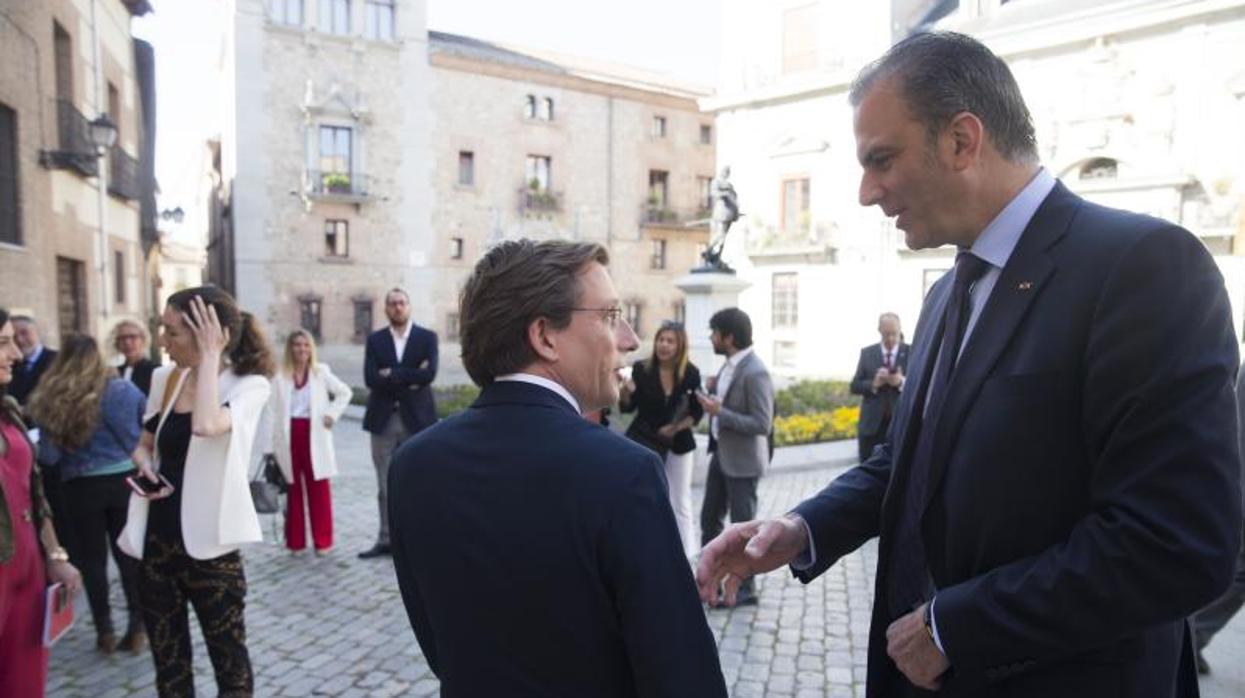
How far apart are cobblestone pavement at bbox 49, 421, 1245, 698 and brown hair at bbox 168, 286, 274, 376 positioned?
1792 millimetres

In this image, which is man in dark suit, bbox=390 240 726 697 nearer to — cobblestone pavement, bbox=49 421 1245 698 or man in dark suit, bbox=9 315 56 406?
cobblestone pavement, bbox=49 421 1245 698

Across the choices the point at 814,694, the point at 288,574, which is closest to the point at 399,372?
the point at 288,574

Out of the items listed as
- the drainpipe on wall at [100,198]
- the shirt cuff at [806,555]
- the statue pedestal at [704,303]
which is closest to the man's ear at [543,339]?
the shirt cuff at [806,555]

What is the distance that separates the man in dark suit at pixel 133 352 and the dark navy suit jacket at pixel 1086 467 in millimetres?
6318

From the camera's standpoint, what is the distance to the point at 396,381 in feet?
22.7

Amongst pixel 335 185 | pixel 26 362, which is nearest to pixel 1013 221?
pixel 26 362

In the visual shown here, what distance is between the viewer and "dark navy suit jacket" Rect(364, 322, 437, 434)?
6977 mm

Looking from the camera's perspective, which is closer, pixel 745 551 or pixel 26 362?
pixel 745 551

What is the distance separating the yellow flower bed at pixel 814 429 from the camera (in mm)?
12420

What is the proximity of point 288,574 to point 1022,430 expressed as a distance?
20.5 ft

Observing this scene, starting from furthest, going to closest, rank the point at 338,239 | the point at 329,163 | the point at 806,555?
the point at 338,239, the point at 329,163, the point at 806,555

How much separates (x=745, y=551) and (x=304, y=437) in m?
5.72

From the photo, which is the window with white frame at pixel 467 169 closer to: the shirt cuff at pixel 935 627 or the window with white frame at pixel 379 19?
the window with white frame at pixel 379 19

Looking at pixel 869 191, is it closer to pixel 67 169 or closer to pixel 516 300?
pixel 516 300
